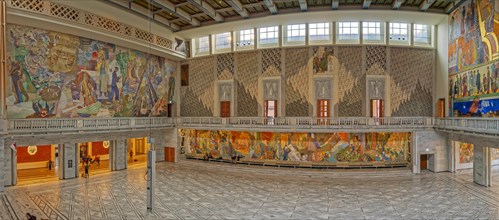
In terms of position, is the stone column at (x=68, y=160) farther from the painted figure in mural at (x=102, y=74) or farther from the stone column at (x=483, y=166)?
the stone column at (x=483, y=166)

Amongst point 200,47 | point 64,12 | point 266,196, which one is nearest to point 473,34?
point 266,196

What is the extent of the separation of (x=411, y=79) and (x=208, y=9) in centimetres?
1478

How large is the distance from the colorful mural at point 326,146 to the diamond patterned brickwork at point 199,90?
416cm

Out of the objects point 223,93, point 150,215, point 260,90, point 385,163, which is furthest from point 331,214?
point 223,93

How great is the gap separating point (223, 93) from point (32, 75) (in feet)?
40.2

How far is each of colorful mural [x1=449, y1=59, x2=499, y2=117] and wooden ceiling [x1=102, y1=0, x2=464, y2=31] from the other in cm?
470

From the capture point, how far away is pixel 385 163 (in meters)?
20.6

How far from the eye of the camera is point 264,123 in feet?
68.4

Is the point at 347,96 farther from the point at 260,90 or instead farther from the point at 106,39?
the point at 106,39

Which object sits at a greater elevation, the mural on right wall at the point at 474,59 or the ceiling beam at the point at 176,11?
the ceiling beam at the point at 176,11

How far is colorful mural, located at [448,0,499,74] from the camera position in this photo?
1503cm

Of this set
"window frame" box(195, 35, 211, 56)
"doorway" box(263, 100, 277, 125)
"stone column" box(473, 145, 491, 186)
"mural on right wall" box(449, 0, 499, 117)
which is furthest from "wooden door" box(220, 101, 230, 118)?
"stone column" box(473, 145, 491, 186)

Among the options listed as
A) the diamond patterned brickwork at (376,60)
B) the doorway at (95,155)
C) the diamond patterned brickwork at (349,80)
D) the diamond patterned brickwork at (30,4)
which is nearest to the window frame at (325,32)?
the diamond patterned brickwork at (349,80)

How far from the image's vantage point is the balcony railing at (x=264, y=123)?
15219mm
